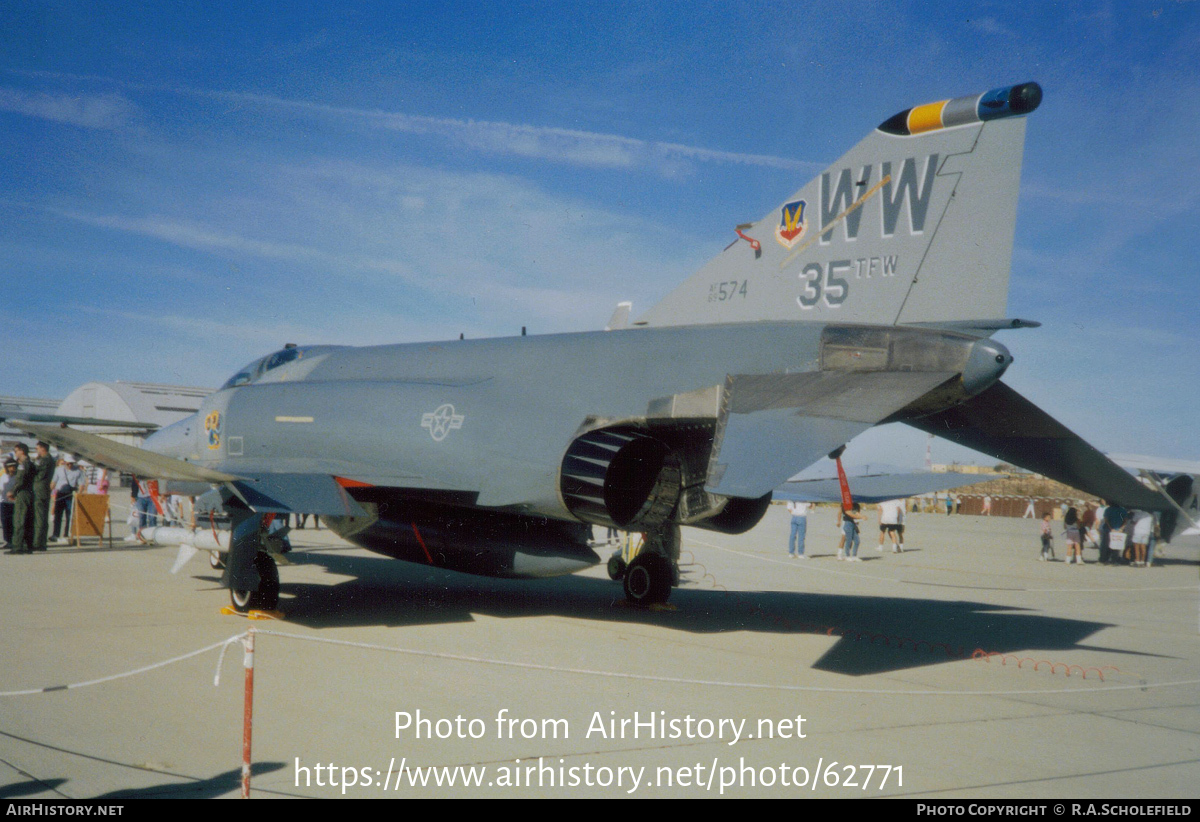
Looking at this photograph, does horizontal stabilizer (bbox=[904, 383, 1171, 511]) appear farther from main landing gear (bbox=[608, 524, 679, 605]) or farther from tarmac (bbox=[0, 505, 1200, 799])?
main landing gear (bbox=[608, 524, 679, 605])

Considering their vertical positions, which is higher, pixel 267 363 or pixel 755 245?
pixel 755 245

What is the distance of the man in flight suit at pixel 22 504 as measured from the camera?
1415 centimetres

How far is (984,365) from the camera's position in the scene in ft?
19.7

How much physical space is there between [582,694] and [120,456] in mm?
5388

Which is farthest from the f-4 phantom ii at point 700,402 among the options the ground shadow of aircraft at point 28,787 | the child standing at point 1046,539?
the child standing at point 1046,539

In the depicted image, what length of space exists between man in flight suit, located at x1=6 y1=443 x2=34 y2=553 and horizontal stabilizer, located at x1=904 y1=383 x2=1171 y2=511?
13.9 meters

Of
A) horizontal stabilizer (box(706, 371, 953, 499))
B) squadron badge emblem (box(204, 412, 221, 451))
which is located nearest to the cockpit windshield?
squadron badge emblem (box(204, 412, 221, 451))

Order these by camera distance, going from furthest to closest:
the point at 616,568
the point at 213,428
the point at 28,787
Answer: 1. the point at 616,568
2. the point at 213,428
3. the point at 28,787

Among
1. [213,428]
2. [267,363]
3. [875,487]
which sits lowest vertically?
[875,487]

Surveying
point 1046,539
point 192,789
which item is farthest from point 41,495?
point 1046,539

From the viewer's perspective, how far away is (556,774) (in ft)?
13.7

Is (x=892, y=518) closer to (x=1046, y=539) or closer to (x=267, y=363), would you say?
(x=1046, y=539)

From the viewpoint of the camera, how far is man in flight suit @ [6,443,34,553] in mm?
14148

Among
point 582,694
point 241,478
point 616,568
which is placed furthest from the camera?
point 616,568
